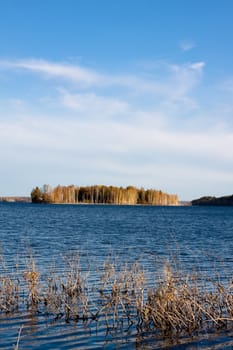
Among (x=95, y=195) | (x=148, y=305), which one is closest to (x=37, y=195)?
(x=95, y=195)

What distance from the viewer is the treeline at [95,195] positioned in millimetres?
176625

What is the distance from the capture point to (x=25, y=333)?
36.8 feet

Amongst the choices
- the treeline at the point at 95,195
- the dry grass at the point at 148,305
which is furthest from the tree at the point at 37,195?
the dry grass at the point at 148,305

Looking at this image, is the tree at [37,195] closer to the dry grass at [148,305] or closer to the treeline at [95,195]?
the treeline at [95,195]

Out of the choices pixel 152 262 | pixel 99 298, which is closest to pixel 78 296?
pixel 99 298

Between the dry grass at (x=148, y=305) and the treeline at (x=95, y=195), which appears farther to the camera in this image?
the treeline at (x=95, y=195)

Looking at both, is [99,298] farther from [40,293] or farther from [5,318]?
[5,318]

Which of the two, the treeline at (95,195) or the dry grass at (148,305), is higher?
the treeline at (95,195)

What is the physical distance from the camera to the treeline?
176625 mm

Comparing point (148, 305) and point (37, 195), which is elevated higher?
point (37, 195)

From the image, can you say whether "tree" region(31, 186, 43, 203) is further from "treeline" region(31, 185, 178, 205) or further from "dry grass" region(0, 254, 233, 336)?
"dry grass" region(0, 254, 233, 336)

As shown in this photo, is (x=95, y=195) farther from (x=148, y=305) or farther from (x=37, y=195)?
(x=148, y=305)

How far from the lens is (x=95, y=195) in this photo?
18350cm

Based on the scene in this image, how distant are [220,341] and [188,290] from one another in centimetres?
141
